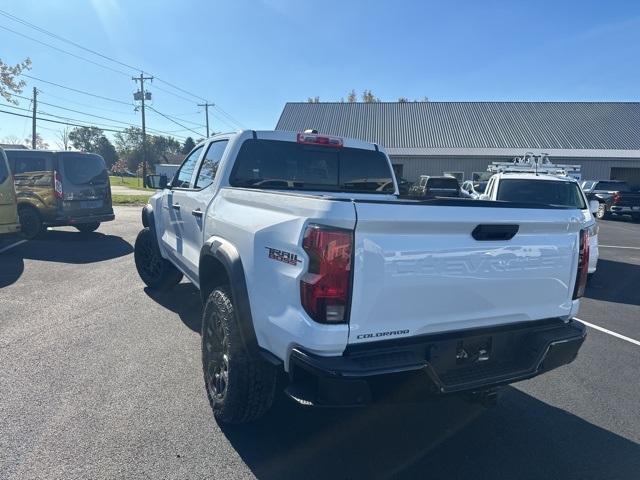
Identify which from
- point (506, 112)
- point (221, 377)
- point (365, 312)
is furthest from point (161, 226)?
point (506, 112)

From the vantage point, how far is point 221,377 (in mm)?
3205

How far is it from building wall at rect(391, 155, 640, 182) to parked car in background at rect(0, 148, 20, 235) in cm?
Result: 2562

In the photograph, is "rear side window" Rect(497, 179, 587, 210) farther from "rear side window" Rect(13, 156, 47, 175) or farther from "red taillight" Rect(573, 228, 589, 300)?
"rear side window" Rect(13, 156, 47, 175)

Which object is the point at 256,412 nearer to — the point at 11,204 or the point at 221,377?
the point at 221,377

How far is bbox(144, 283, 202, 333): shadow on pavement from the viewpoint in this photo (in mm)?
5321

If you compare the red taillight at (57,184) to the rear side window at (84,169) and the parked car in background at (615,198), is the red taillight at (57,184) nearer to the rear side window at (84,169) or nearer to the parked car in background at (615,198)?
the rear side window at (84,169)

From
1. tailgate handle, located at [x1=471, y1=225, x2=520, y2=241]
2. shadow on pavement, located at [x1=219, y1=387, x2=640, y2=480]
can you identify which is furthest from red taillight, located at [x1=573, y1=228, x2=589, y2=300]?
shadow on pavement, located at [x1=219, y1=387, x2=640, y2=480]

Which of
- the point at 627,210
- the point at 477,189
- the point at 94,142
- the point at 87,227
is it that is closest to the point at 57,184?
the point at 87,227

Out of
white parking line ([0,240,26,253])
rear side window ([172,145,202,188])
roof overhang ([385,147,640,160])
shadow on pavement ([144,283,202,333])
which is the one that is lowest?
white parking line ([0,240,26,253])

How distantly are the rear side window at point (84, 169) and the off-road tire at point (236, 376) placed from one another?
8502 millimetres

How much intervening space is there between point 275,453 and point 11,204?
8.20m

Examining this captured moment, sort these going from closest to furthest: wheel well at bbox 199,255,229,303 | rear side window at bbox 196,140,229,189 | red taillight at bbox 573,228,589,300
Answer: red taillight at bbox 573,228,589,300 < wheel well at bbox 199,255,229,303 < rear side window at bbox 196,140,229,189

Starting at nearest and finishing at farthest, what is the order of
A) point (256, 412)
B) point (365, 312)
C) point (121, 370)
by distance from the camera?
point (365, 312) < point (256, 412) < point (121, 370)

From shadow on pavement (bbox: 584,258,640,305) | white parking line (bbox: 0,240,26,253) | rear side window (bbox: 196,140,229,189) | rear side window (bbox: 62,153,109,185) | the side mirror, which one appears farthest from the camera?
rear side window (bbox: 62,153,109,185)
